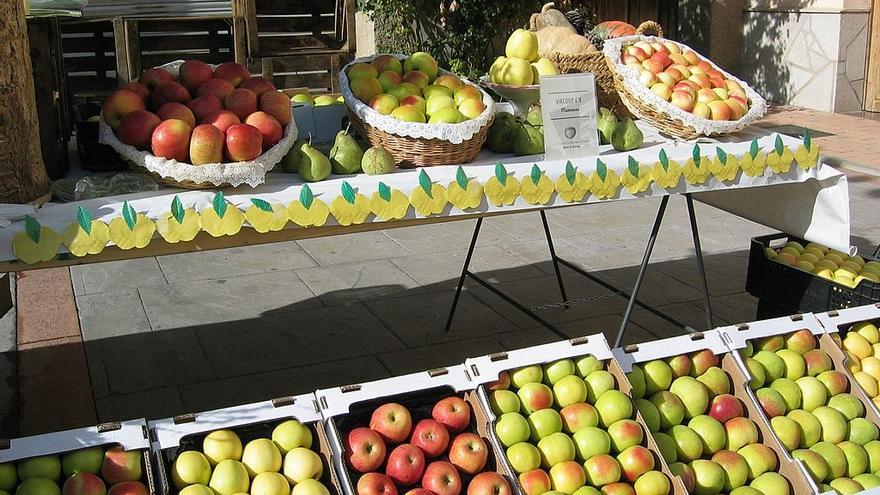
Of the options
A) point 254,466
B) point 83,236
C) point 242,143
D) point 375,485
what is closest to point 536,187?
point 242,143

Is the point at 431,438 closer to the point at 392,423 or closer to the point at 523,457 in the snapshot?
the point at 392,423

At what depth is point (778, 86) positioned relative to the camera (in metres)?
11.3

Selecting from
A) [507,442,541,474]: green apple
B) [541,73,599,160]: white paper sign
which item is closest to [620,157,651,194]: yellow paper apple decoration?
[541,73,599,160]: white paper sign

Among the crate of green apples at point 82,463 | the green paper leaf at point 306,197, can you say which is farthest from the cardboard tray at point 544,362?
the crate of green apples at point 82,463

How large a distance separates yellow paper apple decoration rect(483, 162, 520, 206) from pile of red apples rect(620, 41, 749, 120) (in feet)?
3.05

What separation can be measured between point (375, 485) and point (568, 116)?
1.57 metres

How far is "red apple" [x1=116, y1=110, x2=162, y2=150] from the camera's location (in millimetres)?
2705

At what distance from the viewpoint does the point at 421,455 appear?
93.0 inches

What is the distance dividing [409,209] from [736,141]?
58.5 inches

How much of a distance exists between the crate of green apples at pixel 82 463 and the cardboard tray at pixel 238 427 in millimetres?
42

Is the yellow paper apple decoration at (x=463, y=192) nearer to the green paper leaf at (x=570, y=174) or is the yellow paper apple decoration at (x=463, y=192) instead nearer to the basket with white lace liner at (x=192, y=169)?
the green paper leaf at (x=570, y=174)

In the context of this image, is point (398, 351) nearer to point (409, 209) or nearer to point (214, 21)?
point (409, 209)

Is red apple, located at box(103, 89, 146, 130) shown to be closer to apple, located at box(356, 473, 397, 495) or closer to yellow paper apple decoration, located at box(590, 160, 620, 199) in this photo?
apple, located at box(356, 473, 397, 495)

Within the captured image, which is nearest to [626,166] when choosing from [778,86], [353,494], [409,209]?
[409,209]
